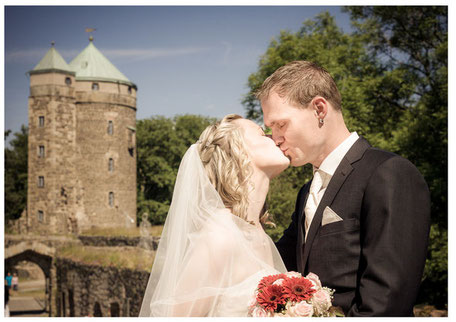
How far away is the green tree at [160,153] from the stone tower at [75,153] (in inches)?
155

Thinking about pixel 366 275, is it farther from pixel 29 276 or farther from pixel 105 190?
pixel 29 276

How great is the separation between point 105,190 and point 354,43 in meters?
26.5

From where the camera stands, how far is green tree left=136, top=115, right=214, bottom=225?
46.4m

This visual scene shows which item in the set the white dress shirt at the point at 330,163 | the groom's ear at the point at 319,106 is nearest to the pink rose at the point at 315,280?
the white dress shirt at the point at 330,163

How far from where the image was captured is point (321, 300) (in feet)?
9.11

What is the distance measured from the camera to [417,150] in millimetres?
17406

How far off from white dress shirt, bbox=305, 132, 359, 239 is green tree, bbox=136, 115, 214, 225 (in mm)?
42567

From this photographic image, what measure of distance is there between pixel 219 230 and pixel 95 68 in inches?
1704

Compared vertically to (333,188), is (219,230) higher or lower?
lower

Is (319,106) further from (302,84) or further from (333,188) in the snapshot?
(333,188)

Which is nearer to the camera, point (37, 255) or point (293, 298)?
point (293, 298)

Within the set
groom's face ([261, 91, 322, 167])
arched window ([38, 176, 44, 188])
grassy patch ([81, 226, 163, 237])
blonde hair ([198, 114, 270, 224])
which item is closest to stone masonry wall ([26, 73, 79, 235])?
arched window ([38, 176, 44, 188])

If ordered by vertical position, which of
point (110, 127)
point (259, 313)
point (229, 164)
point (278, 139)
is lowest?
point (259, 313)

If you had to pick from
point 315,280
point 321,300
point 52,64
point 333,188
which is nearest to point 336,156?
point 333,188
